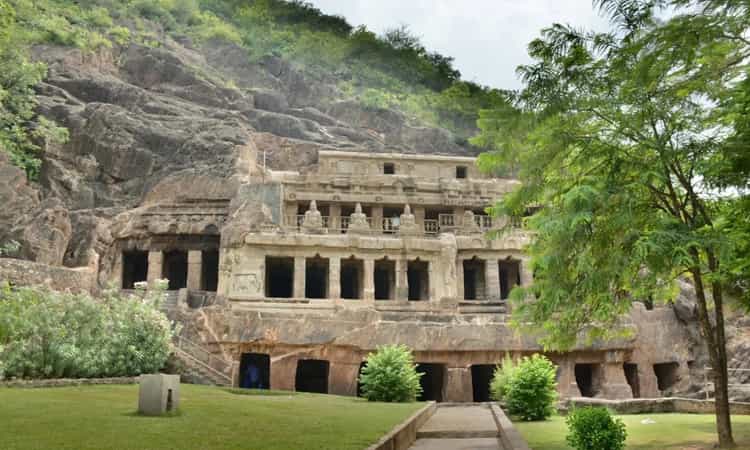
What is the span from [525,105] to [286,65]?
60105 millimetres

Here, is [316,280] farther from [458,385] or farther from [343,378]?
[458,385]

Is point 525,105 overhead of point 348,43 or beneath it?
beneath

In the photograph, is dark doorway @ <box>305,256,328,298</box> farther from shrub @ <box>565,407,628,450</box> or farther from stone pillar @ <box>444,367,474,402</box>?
shrub @ <box>565,407,628,450</box>

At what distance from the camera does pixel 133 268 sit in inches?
1578

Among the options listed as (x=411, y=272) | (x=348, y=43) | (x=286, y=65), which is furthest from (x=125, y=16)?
(x=411, y=272)

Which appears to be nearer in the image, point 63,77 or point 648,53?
point 648,53

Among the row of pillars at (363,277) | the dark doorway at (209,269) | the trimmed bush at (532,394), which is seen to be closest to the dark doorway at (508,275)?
the row of pillars at (363,277)

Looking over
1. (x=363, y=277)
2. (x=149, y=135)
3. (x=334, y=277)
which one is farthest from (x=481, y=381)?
(x=149, y=135)

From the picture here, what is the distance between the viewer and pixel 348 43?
79375 mm

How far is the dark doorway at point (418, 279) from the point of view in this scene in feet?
120

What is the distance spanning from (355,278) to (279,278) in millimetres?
5054

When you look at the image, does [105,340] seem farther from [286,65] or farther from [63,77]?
[286,65]

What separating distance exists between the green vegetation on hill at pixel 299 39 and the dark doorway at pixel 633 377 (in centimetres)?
2956

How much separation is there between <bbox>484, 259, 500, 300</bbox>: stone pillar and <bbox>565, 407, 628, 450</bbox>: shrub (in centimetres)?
2628
